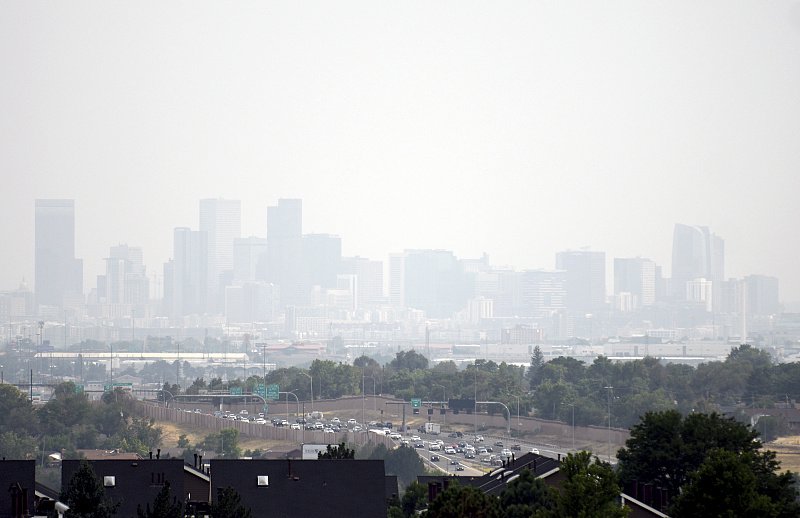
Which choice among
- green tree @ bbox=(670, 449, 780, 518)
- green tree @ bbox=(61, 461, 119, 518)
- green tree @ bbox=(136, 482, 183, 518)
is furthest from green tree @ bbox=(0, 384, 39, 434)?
green tree @ bbox=(670, 449, 780, 518)

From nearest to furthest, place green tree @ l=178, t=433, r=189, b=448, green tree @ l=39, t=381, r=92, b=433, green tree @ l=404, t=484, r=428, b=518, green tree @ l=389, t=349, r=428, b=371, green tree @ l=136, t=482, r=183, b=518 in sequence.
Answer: green tree @ l=136, t=482, r=183, b=518, green tree @ l=404, t=484, r=428, b=518, green tree @ l=178, t=433, r=189, b=448, green tree @ l=39, t=381, r=92, b=433, green tree @ l=389, t=349, r=428, b=371

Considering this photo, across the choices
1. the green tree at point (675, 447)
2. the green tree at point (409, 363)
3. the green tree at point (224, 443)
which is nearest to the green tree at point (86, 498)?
the green tree at point (675, 447)

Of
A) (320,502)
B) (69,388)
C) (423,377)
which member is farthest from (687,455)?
(423,377)

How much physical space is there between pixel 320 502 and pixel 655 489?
10131 mm

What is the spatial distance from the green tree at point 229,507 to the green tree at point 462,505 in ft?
11.5

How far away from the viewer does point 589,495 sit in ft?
87.9

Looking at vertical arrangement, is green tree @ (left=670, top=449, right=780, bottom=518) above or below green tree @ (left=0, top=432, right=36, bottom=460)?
above

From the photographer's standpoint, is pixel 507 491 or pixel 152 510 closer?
pixel 152 510

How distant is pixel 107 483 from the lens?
103 feet

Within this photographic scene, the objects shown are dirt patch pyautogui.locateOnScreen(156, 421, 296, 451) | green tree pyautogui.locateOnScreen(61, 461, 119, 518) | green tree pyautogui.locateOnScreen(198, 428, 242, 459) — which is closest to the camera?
green tree pyautogui.locateOnScreen(61, 461, 119, 518)

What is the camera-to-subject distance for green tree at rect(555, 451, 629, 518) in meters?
26.7

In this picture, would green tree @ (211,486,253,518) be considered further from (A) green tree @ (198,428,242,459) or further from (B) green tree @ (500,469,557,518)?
(A) green tree @ (198,428,242,459)

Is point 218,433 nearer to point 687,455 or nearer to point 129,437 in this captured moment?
point 129,437

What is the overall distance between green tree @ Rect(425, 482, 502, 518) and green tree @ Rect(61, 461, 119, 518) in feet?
19.0
